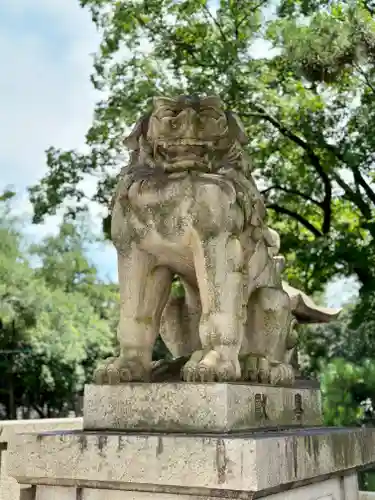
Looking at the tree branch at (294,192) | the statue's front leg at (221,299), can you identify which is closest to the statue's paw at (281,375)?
the statue's front leg at (221,299)

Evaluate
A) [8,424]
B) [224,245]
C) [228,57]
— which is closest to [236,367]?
[224,245]

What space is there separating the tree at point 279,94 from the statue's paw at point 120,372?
8046 mm

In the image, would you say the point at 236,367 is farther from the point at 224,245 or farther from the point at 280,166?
the point at 280,166

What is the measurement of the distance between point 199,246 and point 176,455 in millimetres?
966

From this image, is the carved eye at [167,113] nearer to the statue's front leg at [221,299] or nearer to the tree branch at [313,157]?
the statue's front leg at [221,299]

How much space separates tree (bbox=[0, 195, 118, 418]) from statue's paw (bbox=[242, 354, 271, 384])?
16.2 m

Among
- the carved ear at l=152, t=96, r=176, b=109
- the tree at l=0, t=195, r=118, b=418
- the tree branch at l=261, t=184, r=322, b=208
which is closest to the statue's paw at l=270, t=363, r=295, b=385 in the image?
the carved ear at l=152, t=96, r=176, b=109

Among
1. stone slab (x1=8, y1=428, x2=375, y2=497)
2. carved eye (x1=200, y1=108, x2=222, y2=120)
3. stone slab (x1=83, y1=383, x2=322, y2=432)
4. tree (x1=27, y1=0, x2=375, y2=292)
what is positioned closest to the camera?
stone slab (x1=8, y1=428, x2=375, y2=497)

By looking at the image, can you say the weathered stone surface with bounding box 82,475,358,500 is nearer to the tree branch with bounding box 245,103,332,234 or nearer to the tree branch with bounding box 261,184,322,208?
the tree branch with bounding box 245,103,332,234

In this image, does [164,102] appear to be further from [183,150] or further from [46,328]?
[46,328]

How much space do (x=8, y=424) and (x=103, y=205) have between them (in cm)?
843

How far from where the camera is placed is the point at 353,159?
400 inches

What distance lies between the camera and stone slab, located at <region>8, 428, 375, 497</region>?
2.23 metres

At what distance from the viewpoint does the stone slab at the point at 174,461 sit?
223cm
